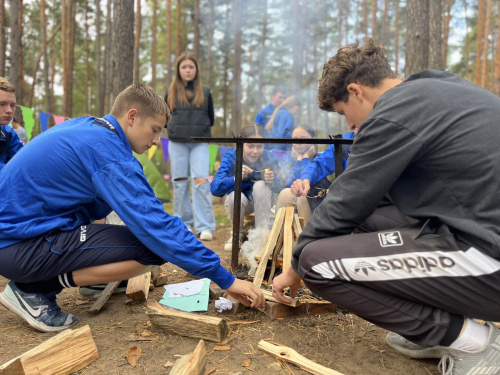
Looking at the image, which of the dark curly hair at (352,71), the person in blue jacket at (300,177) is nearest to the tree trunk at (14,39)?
the person in blue jacket at (300,177)

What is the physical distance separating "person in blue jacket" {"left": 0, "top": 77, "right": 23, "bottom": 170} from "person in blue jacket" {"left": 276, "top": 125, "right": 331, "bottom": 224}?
91.9 inches

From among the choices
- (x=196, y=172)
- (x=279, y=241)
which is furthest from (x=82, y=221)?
(x=196, y=172)

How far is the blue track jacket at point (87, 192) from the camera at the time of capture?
2.02 metres

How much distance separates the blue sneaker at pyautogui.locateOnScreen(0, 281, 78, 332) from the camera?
227cm

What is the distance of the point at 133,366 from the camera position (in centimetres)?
191

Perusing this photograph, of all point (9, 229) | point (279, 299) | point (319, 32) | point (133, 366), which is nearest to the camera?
point (133, 366)

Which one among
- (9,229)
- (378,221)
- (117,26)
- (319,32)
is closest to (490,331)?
(378,221)

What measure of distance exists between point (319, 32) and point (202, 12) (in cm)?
849

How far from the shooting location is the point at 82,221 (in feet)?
7.77

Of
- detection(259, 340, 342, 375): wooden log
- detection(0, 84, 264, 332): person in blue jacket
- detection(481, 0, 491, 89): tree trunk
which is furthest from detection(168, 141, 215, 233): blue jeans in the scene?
detection(481, 0, 491, 89): tree trunk

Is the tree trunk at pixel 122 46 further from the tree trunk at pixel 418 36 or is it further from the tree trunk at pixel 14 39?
the tree trunk at pixel 418 36

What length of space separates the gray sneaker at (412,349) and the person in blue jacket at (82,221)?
0.74 metres

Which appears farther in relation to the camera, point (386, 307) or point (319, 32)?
point (319, 32)

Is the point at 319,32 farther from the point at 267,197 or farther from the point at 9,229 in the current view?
the point at 9,229
